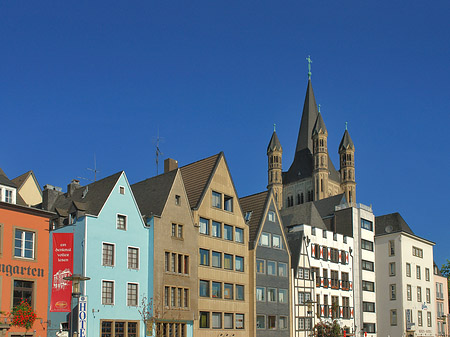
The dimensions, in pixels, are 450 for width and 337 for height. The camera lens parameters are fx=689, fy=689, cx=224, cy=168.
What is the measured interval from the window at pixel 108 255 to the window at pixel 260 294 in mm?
17784

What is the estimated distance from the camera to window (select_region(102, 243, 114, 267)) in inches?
2083

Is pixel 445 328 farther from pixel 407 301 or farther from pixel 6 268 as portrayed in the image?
pixel 6 268

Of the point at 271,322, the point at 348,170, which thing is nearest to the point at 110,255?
the point at 271,322

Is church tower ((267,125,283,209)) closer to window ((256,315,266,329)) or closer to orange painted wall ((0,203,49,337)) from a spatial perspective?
window ((256,315,266,329))

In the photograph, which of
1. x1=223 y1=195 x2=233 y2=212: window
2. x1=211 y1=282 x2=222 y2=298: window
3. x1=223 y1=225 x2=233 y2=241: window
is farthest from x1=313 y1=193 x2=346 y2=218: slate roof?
x1=211 y1=282 x2=222 y2=298: window

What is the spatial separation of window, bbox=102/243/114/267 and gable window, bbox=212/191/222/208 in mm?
12824

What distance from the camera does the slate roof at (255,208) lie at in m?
67.4

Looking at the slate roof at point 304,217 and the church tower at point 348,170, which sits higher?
the church tower at point 348,170

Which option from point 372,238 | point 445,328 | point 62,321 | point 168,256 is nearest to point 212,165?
point 168,256

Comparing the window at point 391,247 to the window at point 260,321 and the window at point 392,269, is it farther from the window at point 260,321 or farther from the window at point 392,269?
the window at point 260,321

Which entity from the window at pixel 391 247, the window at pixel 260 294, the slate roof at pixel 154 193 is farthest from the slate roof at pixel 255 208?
the window at pixel 391 247

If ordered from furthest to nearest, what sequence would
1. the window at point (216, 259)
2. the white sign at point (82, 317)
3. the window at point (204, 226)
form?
the window at point (216, 259) < the window at point (204, 226) < the white sign at point (82, 317)

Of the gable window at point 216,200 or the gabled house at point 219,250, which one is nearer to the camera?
the gabled house at point 219,250

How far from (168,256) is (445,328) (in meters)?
58.7
